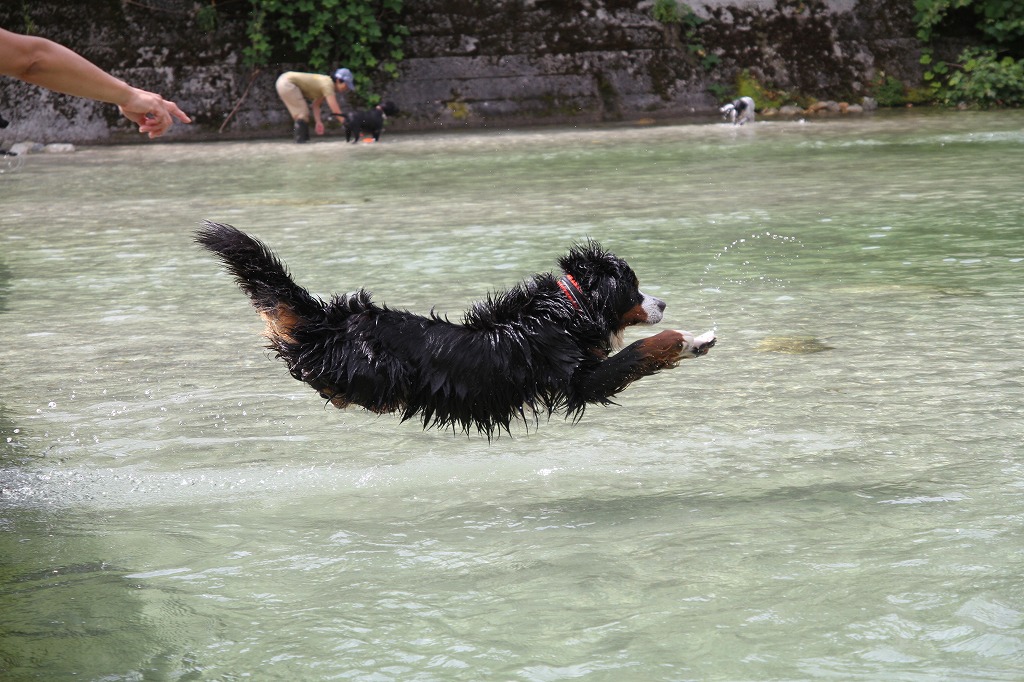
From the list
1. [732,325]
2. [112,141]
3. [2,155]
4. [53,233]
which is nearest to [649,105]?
[112,141]

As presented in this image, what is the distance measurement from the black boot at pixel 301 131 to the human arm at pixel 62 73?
1288 centimetres

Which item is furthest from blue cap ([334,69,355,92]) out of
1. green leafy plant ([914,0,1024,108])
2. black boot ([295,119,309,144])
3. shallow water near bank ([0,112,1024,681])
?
shallow water near bank ([0,112,1024,681])

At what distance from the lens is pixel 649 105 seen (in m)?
17.5

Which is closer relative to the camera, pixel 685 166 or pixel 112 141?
pixel 685 166

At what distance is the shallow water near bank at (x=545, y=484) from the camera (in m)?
A: 2.37

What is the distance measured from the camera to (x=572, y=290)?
3.56 metres

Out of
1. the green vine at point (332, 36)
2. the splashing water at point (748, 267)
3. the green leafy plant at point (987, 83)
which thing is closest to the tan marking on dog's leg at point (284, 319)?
the splashing water at point (748, 267)

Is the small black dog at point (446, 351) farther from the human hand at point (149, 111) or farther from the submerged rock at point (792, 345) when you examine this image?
the submerged rock at point (792, 345)

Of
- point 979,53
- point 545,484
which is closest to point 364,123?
point 979,53

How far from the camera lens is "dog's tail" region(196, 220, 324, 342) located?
3.40 m

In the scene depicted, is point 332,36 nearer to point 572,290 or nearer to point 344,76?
point 344,76

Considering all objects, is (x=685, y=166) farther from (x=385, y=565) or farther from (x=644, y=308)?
(x=385, y=565)

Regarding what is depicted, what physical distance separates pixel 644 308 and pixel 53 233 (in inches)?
238

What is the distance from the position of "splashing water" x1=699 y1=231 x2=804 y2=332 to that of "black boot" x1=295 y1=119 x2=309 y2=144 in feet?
32.5
